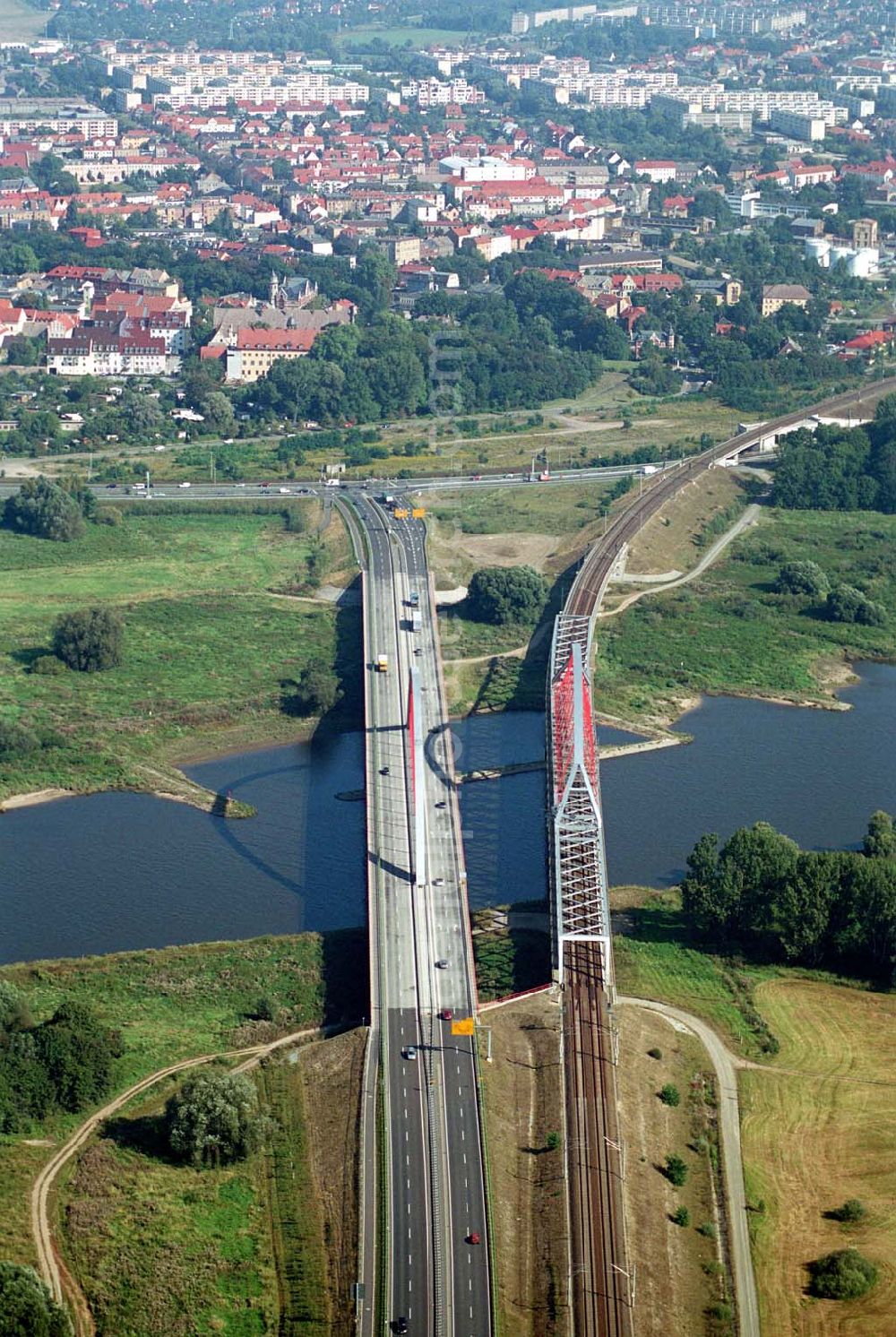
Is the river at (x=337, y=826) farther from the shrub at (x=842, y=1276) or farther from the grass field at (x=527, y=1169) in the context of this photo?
the shrub at (x=842, y=1276)

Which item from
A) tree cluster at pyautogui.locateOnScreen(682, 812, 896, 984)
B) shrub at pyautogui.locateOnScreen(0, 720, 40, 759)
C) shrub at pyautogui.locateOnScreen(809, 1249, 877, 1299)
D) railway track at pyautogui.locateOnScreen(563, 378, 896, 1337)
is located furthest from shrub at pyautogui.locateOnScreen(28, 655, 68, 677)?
shrub at pyautogui.locateOnScreen(809, 1249, 877, 1299)

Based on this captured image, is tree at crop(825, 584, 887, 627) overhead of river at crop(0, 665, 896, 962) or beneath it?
overhead

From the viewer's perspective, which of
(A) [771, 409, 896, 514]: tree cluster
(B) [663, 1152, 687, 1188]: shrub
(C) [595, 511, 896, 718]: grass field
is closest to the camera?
(B) [663, 1152, 687, 1188]: shrub

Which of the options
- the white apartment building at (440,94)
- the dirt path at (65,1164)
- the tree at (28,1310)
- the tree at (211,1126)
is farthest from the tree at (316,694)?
the white apartment building at (440,94)

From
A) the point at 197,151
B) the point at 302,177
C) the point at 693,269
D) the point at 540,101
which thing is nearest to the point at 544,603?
the point at 693,269

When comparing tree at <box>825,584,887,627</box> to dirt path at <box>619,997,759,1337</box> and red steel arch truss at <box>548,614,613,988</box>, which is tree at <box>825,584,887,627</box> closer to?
red steel arch truss at <box>548,614,613,988</box>

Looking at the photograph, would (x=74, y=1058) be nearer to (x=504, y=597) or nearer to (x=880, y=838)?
(x=880, y=838)
